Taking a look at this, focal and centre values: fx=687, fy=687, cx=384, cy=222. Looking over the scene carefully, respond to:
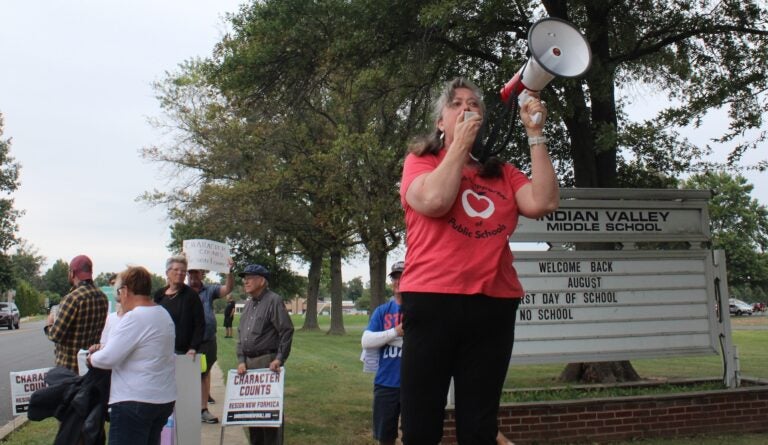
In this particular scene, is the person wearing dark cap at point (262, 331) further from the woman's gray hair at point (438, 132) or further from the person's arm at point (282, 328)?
the woman's gray hair at point (438, 132)

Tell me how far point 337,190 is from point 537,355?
17880 millimetres

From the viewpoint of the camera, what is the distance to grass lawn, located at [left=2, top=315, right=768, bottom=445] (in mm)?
7797

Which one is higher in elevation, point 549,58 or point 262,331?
point 549,58

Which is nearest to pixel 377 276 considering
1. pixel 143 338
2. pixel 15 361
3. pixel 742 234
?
pixel 15 361

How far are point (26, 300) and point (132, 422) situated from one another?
81263 millimetres

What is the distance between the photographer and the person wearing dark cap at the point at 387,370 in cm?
573

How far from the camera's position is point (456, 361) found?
92.7 inches

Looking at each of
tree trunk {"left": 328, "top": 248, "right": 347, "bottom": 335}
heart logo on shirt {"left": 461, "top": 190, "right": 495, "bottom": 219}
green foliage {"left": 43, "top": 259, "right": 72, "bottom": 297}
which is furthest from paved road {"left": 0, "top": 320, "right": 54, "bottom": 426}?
green foliage {"left": 43, "top": 259, "right": 72, "bottom": 297}

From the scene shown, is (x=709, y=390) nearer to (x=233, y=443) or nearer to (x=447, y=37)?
(x=233, y=443)

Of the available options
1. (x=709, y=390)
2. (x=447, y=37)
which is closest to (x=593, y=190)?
(x=709, y=390)

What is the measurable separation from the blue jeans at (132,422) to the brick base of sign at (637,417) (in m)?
3.06

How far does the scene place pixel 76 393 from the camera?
512 centimetres

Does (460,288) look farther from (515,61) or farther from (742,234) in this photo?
(742,234)

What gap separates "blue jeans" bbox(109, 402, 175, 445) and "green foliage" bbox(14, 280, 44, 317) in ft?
247
